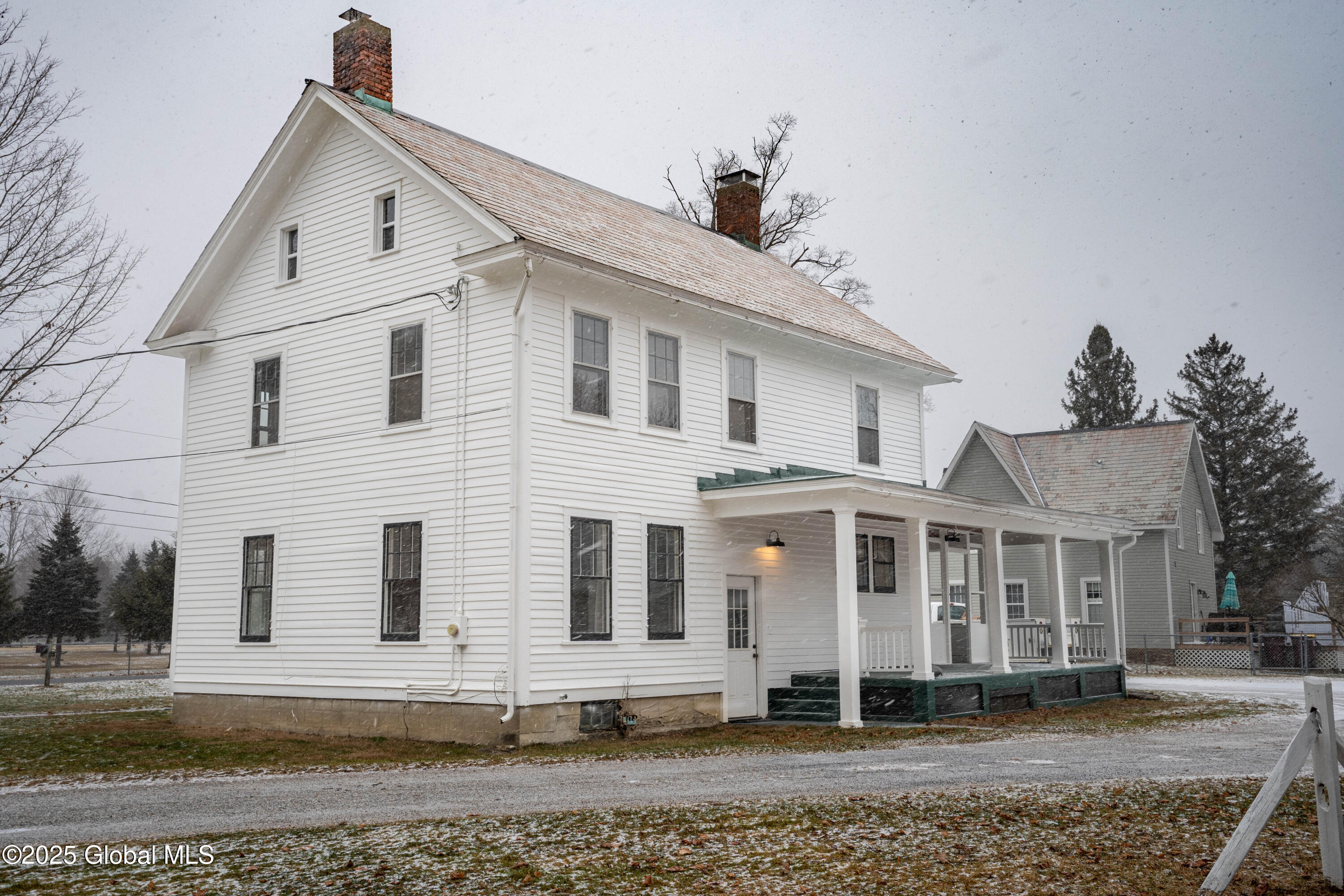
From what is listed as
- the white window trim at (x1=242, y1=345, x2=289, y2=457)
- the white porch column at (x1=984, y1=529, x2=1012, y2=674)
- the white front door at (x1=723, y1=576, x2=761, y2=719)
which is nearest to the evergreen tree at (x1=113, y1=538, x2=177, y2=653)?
the white window trim at (x1=242, y1=345, x2=289, y2=457)

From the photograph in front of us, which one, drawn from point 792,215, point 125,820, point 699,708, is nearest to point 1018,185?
point 792,215

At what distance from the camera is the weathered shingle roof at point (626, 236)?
1579 centimetres

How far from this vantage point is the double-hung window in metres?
20.5

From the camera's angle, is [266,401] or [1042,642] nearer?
[266,401]

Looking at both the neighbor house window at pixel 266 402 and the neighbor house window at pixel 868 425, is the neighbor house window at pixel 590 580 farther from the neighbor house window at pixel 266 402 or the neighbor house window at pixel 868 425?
the neighbor house window at pixel 868 425

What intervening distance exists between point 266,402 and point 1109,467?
96.3ft

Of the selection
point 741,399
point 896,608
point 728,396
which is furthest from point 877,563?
point 728,396

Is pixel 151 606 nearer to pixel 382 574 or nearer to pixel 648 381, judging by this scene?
pixel 382 574

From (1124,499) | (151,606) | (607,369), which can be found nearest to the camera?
(607,369)

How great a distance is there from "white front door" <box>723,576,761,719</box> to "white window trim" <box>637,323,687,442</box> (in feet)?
8.67

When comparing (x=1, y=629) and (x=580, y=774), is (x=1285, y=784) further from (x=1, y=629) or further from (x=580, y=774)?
(x=1, y=629)

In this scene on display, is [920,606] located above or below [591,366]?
below

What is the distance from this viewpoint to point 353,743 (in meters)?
Result: 14.9

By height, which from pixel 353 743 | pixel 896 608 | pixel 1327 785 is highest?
pixel 896 608
